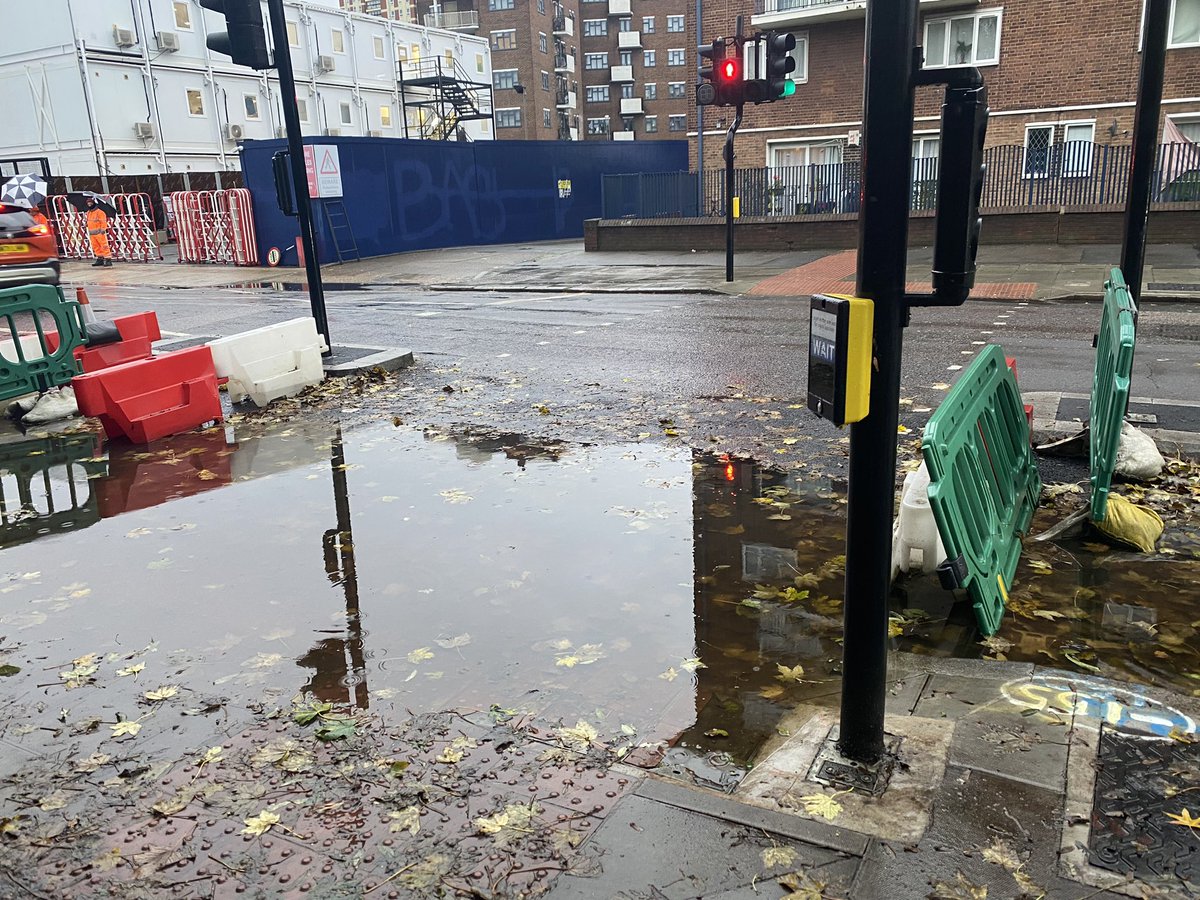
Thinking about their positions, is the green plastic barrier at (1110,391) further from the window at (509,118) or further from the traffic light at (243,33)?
the window at (509,118)

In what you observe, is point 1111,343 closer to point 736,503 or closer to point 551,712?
point 736,503

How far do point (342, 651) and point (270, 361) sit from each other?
20.1ft

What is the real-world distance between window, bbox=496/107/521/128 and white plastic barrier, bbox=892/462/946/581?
83.5 meters

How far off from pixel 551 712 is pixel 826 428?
488cm

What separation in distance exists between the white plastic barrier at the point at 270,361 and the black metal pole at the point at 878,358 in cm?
790

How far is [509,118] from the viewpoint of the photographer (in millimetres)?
83562

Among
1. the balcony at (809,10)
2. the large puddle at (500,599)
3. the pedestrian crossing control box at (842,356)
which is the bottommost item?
the large puddle at (500,599)

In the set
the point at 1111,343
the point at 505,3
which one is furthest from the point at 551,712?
the point at 505,3

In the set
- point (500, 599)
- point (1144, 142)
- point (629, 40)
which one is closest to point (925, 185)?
point (1144, 142)

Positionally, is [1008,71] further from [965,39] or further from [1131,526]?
[1131,526]

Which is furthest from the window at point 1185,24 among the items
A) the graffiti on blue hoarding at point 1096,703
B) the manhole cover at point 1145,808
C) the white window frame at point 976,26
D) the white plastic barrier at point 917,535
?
the manhole cover at point 1145,808

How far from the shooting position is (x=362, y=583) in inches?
209

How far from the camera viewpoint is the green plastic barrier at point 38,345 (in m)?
9.00

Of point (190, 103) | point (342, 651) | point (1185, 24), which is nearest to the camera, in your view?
point (342, 651)
